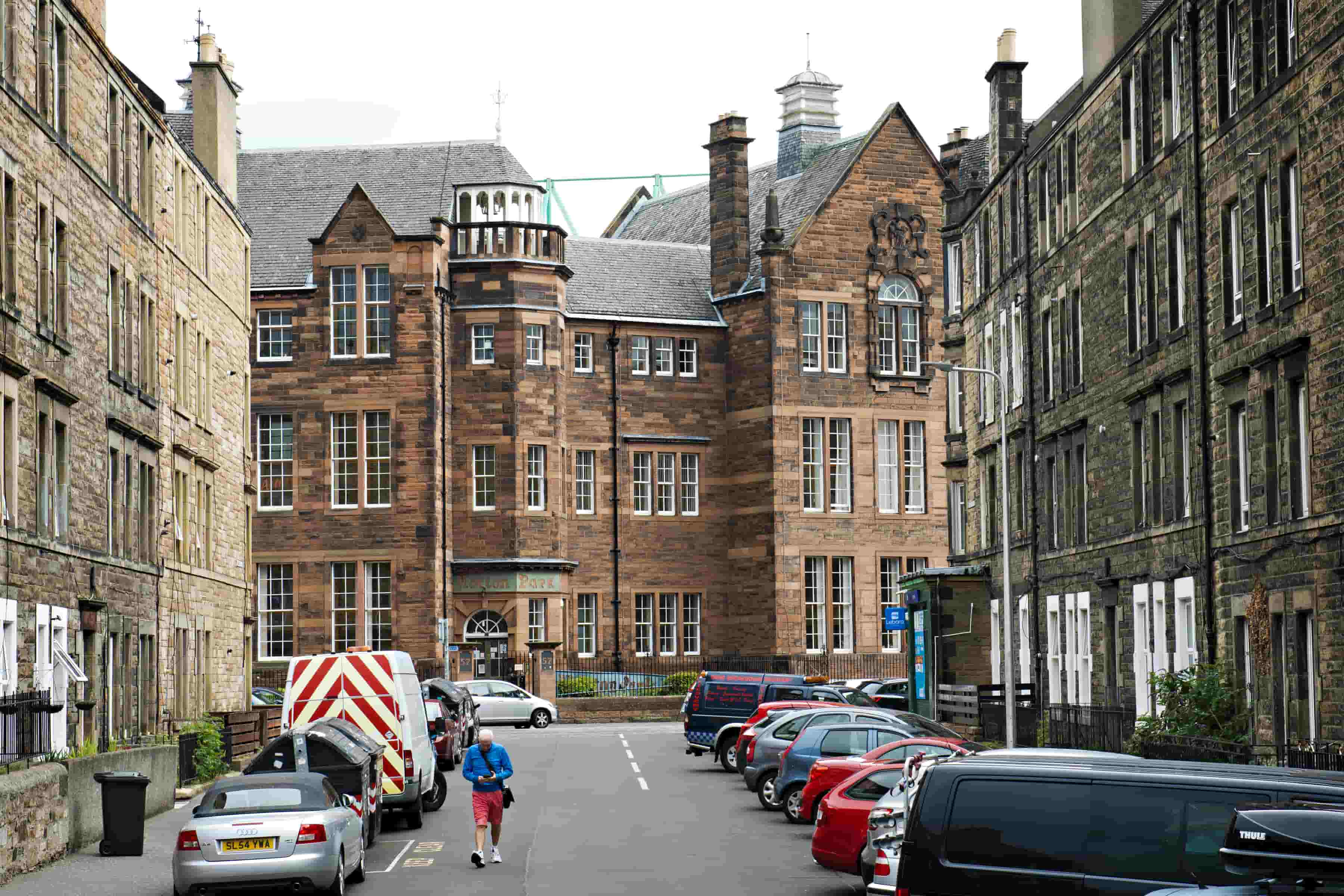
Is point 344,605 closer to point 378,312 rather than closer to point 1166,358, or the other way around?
point 378,312

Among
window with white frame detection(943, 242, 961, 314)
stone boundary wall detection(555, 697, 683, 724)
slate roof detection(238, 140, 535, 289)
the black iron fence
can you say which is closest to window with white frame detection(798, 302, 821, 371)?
slate roof detection(238, 140, 535, 289)

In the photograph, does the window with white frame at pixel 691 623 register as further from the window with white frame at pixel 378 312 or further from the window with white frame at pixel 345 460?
the window with white frame at pixel 378 312

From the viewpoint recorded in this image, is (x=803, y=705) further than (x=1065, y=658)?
No

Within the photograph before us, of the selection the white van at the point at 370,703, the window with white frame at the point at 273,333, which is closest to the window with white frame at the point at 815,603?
the window with white frame at the point at 273,333

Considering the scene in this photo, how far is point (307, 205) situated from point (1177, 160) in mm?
42083

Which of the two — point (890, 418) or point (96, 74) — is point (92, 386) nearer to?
point (96, 74)

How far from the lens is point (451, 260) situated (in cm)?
6644

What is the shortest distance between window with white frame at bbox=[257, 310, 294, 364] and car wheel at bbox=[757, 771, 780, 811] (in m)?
38.1

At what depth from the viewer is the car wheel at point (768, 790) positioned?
101ft

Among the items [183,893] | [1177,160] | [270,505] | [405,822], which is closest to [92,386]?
[405,822]

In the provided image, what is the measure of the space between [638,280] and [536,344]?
272 inches

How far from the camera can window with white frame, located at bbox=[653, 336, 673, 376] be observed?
233 ft

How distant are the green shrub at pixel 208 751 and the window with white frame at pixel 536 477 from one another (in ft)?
96.1

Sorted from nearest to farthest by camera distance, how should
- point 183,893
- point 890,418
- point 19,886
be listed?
point 183,893, point 19,886, point 890,418
